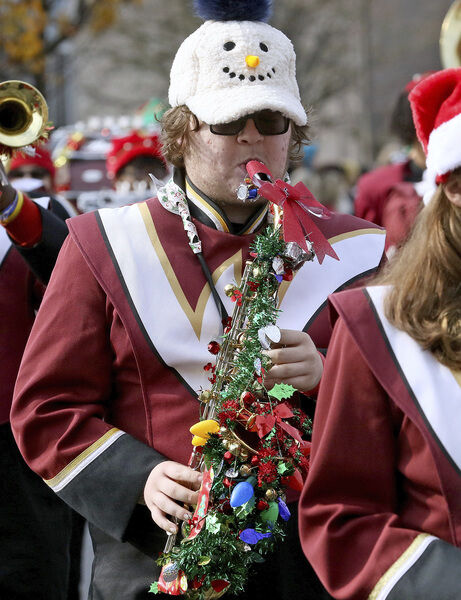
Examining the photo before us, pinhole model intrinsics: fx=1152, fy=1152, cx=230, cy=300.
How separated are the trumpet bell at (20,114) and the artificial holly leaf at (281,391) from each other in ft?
5.07

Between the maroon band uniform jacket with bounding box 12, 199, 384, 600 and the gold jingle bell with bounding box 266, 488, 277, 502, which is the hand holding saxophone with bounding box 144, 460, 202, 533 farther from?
the gold jingle bell with bounding box 266, 488, 277, 502

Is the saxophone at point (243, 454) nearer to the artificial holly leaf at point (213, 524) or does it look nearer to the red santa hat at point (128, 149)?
the artificial holly leaf at point (213, 524)

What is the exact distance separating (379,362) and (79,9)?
1521 centimetres

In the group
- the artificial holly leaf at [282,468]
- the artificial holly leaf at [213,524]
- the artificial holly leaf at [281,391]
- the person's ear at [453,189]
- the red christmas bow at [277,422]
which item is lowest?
the artificial holly leaf at [213,524]

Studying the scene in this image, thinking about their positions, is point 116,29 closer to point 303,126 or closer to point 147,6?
point 147,6

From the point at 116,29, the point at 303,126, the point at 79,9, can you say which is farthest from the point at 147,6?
the point at 303,126

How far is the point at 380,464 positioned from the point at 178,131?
129cm

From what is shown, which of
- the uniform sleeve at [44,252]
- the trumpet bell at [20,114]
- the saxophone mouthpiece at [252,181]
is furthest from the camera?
the trumpet bell at [20,114]

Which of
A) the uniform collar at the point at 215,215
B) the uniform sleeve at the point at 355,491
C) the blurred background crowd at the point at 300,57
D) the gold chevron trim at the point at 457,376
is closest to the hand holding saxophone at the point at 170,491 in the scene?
the uniform sleeve at the point at 355,491

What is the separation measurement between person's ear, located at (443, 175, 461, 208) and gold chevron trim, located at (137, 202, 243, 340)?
80 cm

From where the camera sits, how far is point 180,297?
9.37 feet

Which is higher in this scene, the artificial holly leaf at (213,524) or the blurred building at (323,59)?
the artificial holly leaf at (213,524)

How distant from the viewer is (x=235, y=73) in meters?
2.94

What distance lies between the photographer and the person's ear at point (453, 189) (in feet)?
7.14
